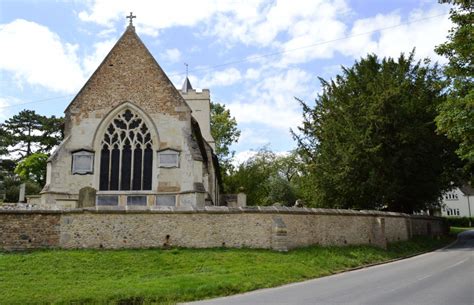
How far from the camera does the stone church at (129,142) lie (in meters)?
23.3

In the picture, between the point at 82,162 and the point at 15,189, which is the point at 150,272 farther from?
the point at 15,189

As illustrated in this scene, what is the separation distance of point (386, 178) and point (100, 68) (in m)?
19.2

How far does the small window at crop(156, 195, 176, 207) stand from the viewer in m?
23.2

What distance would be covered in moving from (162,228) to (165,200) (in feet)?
18.4

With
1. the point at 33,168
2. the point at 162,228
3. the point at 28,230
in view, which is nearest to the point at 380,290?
the point at 162,228

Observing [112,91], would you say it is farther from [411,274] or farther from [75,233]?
[411,274]

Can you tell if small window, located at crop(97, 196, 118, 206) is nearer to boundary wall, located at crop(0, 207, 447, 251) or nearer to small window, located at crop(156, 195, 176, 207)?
small window, located at crop(156, 195, 176, 207)

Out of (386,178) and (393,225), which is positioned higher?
(386,178)

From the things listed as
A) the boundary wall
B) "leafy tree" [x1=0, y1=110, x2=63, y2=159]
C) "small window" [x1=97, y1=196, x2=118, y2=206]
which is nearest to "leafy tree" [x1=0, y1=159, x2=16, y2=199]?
"leafy tree" [x1=0, y1=110, x2=63, y2=159]

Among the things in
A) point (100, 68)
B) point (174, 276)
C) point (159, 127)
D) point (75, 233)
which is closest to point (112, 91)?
point (100, 68)

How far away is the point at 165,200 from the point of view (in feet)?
76.3

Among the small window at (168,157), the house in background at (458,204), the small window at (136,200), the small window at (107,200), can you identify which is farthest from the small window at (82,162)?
the house in background at (458,204)

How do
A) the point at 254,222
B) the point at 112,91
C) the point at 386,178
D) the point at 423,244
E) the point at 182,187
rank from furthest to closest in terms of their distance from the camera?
the point at 386,178, the point at 423,244, the point at 112,91, the point at 182,187, the point at 254,222

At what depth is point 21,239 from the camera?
54.3 feet
